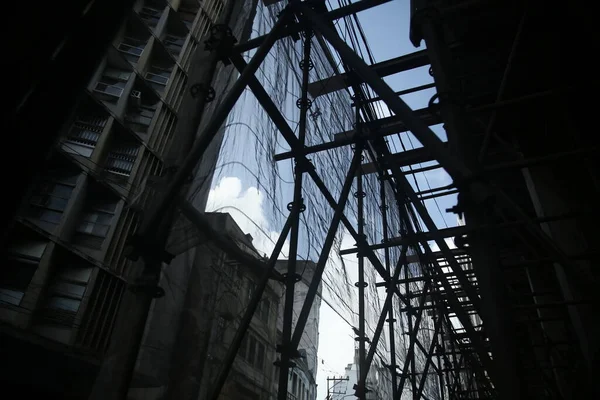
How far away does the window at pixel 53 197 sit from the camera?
11128 millimetres

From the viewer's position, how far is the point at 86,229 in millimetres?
12016

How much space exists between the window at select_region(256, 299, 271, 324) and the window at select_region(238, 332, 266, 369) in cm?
28

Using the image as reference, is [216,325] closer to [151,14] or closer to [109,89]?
[109,89]

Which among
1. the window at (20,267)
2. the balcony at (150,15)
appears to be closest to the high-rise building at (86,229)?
the window at (20,267)

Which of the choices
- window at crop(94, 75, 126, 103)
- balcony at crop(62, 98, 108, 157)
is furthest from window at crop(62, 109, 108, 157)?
window at crop(94, 75, 126, 103)

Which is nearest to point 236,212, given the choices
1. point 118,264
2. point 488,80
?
point 488,80

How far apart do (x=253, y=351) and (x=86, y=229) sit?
973 centimetres

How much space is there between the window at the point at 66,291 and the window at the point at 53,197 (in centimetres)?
113

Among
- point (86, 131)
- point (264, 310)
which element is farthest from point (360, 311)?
point (86, 131)

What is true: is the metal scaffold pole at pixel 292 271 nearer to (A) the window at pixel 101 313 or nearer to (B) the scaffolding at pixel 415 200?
(B) the scaffolding at pixel 415 200

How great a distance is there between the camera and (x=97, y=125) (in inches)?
508

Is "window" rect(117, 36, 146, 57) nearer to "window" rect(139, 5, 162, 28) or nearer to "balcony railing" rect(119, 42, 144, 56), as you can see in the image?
"balcony railing" rect(119, 42, 144, 56)

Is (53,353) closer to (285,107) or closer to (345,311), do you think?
(345,311)

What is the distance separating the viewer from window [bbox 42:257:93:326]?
10.4 m
